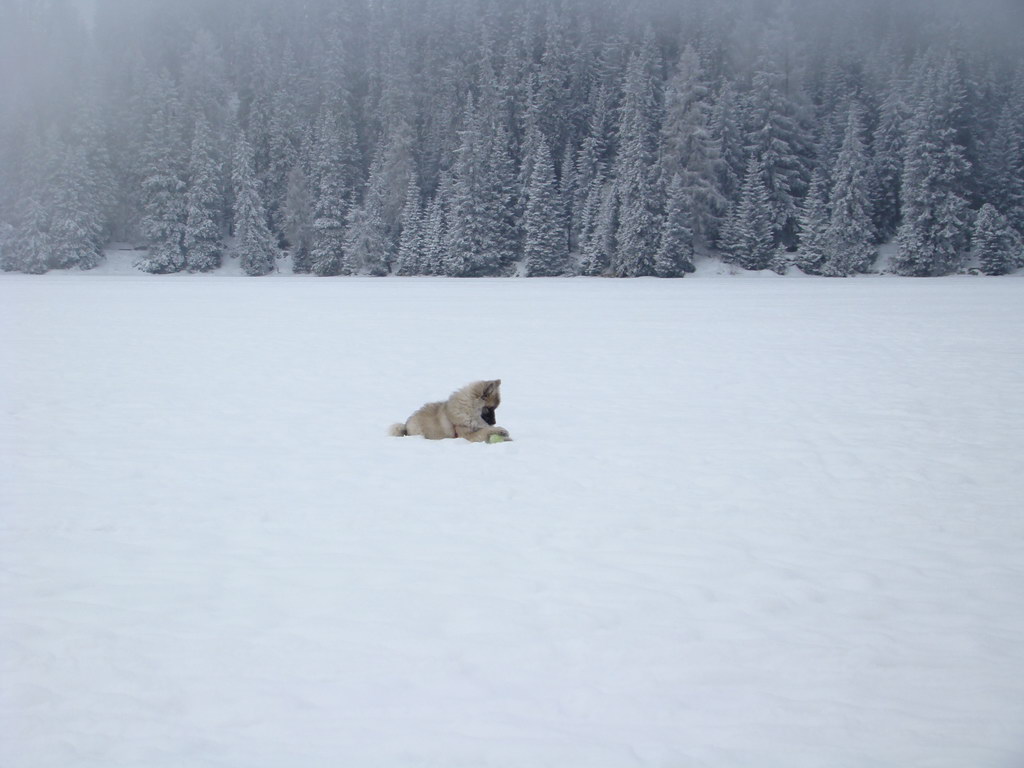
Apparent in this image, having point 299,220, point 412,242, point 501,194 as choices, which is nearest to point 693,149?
point 501,194

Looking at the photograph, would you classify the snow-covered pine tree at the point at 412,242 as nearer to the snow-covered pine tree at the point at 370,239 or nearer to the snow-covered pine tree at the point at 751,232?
the snow-covered pine tree at the point at 370,239

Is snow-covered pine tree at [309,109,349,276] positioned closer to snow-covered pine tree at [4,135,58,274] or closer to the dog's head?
snow-covered pine tree at [4,135,58,274]

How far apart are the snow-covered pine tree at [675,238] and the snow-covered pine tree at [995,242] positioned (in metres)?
15.5

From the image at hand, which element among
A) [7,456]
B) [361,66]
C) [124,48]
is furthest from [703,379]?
[124,48]

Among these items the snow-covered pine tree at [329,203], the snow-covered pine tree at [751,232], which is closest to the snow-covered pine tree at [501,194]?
the snow-covered pine tree at [329,203]

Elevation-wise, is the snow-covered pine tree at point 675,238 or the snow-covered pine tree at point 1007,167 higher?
the snow-covered pine tree at point 1007,167

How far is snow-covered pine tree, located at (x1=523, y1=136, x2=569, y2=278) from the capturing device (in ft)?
150

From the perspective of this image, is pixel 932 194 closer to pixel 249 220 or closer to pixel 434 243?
pixel 434 243

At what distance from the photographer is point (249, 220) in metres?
47.7

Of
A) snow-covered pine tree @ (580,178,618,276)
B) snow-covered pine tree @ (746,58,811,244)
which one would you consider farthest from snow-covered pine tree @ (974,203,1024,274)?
snow-covered pine tree @ (580,178,618,276)

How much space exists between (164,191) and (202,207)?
2683 millimetres

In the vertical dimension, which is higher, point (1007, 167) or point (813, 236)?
point (1007, 167)

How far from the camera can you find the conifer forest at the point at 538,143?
4312 centimetres

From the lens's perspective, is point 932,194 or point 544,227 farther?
point 544,227
